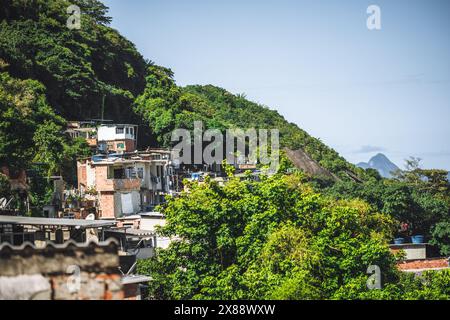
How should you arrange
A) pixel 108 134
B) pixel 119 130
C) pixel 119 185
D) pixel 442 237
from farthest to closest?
pixel 119 130
pixel 108 134
pixel 442 237
pixel 119 185

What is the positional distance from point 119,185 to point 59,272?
22.1 meters


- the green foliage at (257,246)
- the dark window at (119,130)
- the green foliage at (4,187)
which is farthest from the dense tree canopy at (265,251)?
the dark window at (119,130)

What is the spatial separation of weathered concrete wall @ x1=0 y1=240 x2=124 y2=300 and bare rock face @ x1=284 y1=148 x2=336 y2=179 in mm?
42167

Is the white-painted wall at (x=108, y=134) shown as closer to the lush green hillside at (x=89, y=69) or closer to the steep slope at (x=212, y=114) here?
the lush green hillside at (x=89, y=69)

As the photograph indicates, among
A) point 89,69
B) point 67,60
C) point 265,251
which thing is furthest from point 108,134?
point 265,251

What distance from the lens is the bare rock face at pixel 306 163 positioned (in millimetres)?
47875

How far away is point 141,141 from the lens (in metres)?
39.5

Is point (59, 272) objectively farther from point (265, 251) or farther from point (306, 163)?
point (306, 163)

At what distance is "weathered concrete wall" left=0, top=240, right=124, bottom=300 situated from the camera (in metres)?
4.95

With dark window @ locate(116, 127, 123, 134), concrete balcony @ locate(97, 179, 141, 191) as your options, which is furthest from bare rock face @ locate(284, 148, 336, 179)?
concrete balcony @ locate(97, 179, 141, 191)

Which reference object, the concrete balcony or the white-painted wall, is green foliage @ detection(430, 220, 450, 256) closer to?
the concrete balcony

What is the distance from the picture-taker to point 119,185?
2680 cm

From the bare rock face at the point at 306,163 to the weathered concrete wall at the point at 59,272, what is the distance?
138 feet
